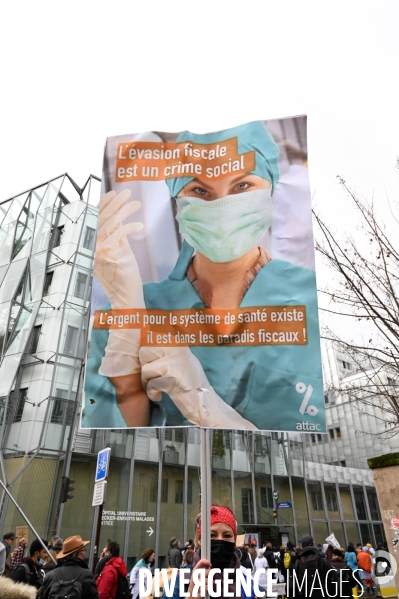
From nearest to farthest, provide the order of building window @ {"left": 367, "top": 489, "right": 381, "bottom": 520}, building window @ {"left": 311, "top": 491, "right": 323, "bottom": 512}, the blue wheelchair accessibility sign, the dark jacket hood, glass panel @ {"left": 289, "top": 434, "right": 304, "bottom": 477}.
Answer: the dark jacket hood → the blue wheelchair accessibility sign → glass panel @ {"left": 289, "top": 434, "right": 304, "bottom": 477} → building window @ {"left": 311, "top": 491, "right": 323, "bottom": 512} → building window @ {"left": 367, "top": 489, "right": 381, "bottom": 520}

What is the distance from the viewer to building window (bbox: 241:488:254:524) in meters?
22.5

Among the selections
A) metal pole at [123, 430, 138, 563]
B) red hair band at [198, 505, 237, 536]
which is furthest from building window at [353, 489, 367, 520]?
red hair band at [198, 505, 237, 536]

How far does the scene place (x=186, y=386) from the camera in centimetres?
311

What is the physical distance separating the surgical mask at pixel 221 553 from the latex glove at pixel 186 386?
0.65m

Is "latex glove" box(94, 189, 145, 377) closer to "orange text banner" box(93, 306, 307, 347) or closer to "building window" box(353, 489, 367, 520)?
"orange text banner" box(93, 306, 307, 347)

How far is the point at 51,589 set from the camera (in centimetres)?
394

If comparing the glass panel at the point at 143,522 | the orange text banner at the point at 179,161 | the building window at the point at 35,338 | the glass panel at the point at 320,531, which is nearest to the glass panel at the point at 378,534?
the glass panel at the point at 320,531

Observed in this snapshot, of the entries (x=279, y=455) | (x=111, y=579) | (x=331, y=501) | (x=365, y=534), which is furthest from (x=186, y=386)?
(x=365, y=534)

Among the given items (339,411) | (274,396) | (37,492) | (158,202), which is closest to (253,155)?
(158,202)

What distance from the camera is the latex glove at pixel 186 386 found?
3021mm

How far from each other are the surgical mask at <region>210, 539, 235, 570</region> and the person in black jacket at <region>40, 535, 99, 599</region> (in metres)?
1.72

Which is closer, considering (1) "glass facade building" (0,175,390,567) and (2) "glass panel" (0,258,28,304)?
(1) "glass facade building" (0,175,390,567)

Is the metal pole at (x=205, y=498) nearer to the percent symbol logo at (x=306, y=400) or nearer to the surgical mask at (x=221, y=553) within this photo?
the surgical mask at (x=221, y=553)

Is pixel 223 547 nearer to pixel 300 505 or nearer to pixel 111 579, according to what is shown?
pixel 111 579
